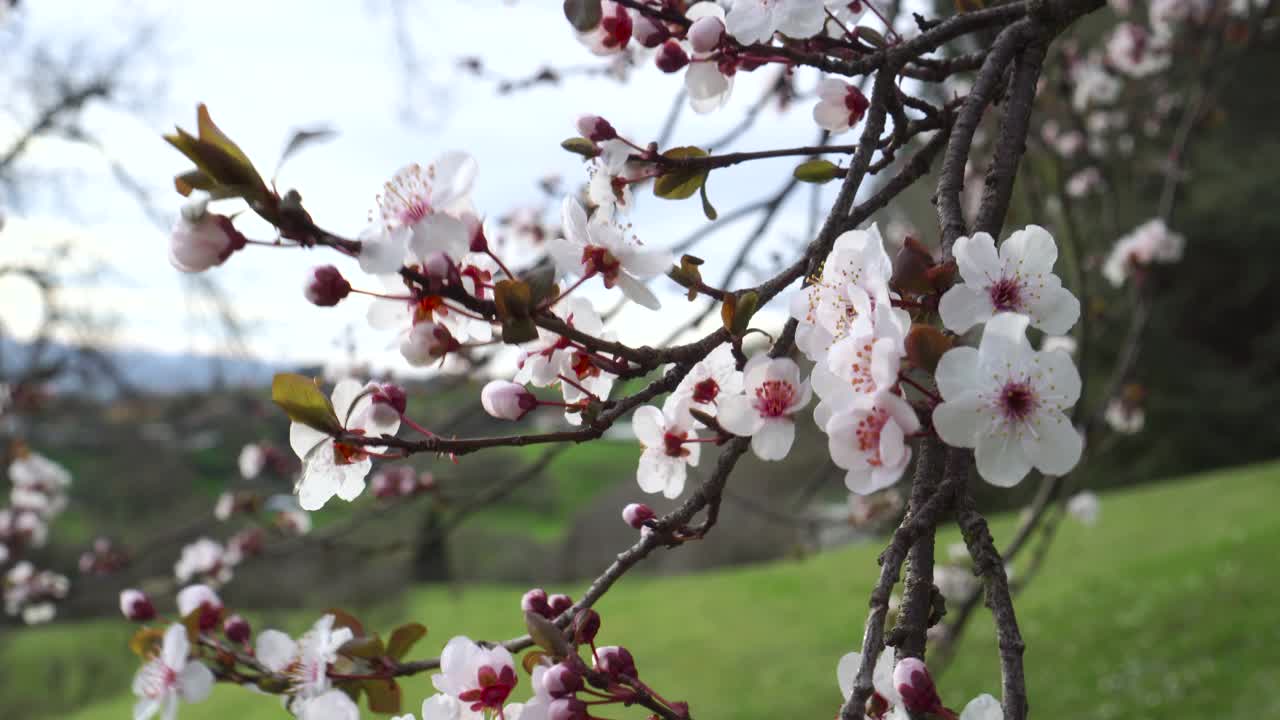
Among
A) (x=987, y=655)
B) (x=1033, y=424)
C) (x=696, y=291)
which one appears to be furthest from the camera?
(x=987, y=655)

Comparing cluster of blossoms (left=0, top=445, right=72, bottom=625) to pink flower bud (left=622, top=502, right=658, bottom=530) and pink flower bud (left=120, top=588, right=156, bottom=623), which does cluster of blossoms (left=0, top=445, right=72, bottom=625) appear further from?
pink flower bud (left=622, top=502, right=658, bottom=530)

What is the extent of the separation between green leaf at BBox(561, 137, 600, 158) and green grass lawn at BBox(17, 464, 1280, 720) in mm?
3051

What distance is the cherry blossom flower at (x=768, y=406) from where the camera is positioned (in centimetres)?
54

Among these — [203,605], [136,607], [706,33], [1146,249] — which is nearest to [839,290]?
[706,33]

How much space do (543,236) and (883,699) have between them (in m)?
1.97

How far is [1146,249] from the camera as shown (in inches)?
110

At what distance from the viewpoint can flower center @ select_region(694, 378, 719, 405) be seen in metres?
0.63

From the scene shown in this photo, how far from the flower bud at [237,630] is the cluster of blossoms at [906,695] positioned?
59 centimetres

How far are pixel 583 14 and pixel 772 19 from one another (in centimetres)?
13

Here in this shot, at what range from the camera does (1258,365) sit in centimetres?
941

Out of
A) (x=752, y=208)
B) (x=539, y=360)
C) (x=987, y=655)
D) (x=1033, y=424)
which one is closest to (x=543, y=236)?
(x=752, y=208)

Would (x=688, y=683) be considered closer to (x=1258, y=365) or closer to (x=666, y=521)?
(x=666, y=521)

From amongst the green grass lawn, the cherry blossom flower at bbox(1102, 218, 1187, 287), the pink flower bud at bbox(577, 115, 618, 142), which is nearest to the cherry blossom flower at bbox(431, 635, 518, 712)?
the pink flower bud at bbox(577, 115, 618, 142)

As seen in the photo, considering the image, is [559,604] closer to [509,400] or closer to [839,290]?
[509,400]
